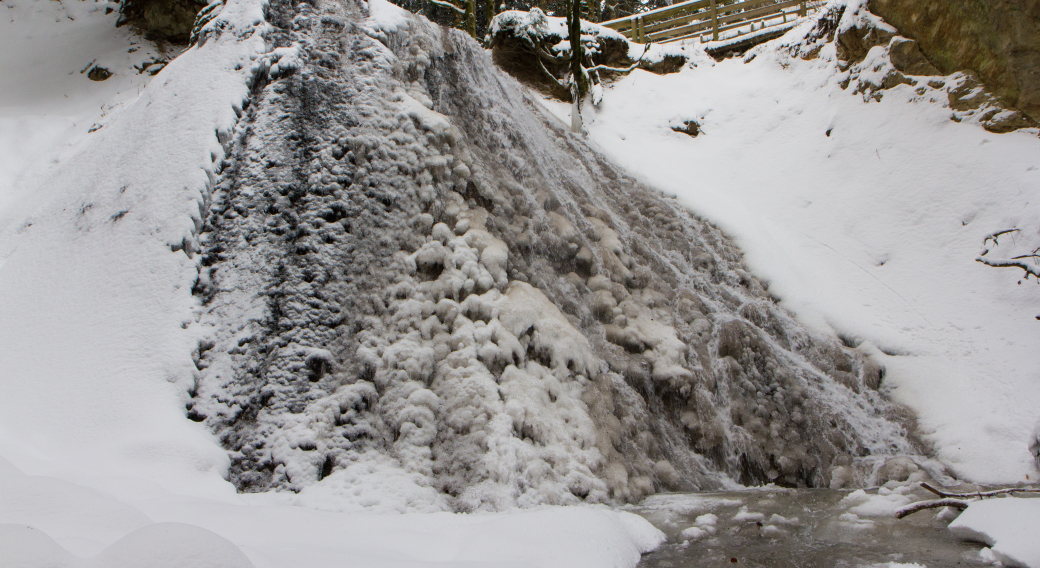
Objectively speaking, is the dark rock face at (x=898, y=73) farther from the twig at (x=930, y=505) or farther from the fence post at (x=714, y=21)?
the twig at (x=930, y=505)

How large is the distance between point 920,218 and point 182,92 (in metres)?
9.06

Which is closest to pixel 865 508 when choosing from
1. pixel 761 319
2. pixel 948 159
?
pixel 761 319

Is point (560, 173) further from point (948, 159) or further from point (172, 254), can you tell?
point (948, 159)

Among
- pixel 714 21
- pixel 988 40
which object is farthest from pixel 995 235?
pixel 714 21

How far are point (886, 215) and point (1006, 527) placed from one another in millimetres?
6152

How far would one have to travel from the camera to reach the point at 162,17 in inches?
423

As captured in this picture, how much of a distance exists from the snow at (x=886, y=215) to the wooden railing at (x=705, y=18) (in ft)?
11.1

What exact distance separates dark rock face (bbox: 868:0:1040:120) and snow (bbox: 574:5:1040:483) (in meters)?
0.57

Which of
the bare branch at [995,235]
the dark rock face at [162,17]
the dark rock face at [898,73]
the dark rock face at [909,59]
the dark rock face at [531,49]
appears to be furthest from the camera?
the dark rock face at [531,49]

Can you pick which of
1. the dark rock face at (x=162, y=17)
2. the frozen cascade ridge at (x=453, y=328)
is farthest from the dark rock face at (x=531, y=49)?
the dark rock face at (x=162, y=17)

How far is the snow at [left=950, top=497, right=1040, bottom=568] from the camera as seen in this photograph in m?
2.36

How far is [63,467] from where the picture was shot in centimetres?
289

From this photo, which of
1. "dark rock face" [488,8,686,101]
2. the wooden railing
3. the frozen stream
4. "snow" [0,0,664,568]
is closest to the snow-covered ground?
"snow" [0,0,664,568]

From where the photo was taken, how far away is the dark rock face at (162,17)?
421 inches
